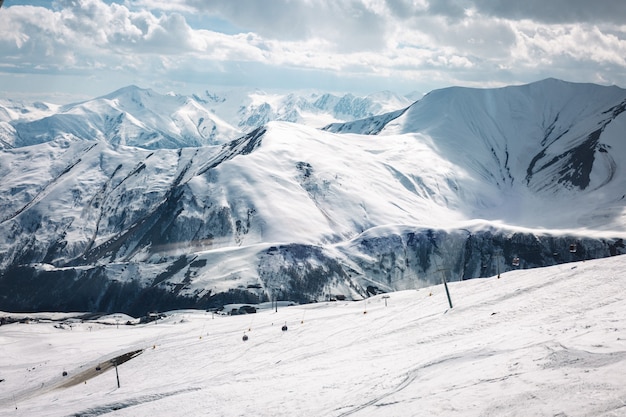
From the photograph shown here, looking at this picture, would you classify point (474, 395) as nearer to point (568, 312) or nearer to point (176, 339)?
point (568, 312)

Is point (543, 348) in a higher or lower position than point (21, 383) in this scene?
higher

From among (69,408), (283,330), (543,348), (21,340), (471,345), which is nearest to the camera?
(543,348)

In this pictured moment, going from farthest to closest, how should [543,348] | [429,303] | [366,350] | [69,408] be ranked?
[429,303], [69,408], [366,350], [543,348]

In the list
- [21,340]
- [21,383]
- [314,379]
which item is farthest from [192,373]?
[21,340]

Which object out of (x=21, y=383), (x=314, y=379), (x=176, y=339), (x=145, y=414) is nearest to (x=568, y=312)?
(x=314, y=379)

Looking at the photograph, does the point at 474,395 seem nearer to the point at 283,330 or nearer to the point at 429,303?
the point at 429,303

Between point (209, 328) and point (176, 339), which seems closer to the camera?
point (176, 339)
